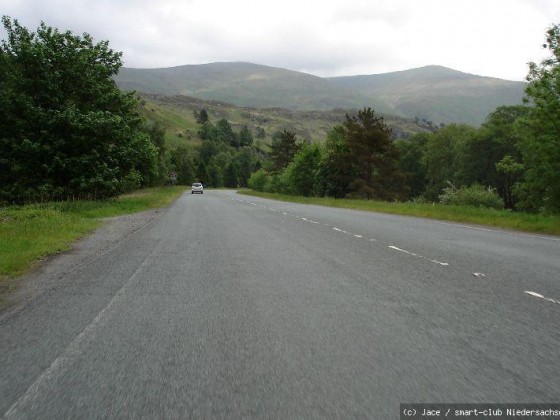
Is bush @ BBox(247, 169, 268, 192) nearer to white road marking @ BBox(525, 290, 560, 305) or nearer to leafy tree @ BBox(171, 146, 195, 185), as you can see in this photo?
leafy tree @ BBox(171, 146, 195, 185)

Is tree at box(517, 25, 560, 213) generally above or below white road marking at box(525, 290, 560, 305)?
above

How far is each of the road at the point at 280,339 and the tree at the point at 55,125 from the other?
70.1 ft

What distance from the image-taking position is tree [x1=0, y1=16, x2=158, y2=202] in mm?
28625

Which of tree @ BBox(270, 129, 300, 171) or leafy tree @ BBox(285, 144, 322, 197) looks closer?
leafy tree @ BBox(285, 144, 322, 197)

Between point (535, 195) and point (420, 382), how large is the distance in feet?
140

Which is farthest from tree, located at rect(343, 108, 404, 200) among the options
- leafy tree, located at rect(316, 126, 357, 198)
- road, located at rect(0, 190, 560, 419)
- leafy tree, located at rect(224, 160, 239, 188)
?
leafy tree, located at rect(224, 160, 239, 188)

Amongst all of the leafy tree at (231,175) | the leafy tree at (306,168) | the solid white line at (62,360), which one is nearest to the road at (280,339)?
the solid white line at (62,360)

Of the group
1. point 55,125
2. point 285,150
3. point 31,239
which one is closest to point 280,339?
point 31,239

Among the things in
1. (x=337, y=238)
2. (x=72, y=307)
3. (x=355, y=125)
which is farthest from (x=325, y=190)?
(x=72, y=307)

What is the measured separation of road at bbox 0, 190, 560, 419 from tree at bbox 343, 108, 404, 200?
52.6 m

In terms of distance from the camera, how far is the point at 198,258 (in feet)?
34.4

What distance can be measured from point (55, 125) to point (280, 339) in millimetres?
27615

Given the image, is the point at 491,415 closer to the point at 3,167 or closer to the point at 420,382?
the point at 420,382

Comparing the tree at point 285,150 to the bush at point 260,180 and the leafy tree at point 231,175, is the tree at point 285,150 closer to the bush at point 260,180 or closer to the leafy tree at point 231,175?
the bush at point 260,180
